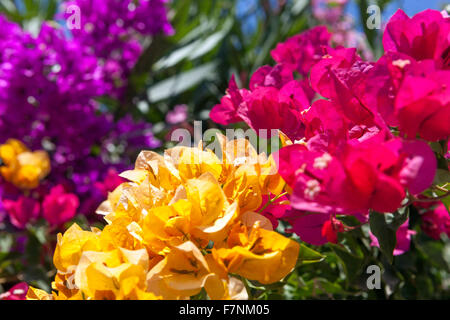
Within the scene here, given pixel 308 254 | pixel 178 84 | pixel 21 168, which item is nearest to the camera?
pixel 308 254

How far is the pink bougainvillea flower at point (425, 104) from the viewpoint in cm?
29

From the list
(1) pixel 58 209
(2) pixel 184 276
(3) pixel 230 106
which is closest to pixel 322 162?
(2) pixel 184 276

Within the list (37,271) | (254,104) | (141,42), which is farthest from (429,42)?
(141,42)

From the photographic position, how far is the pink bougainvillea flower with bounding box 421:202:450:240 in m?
0.62

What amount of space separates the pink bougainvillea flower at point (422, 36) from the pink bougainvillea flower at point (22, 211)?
2.36 ft

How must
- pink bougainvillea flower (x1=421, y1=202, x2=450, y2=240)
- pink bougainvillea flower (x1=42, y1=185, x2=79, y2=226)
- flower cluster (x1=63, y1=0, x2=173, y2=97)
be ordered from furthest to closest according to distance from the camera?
flower cluster (x1=63, y1=0, x2=173, y2=97), pink bougainvillea flower (x1=42, y1=185, x2=79, y2=226), pink bougainvillea flower (x1=421, y1=202, x2=450, y2=240)

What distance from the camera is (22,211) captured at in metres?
0.87

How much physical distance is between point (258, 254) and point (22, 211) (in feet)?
2.20

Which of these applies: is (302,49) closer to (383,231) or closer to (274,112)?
(274,112)

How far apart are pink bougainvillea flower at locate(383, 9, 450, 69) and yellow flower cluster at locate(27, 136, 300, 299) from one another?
0.13 m

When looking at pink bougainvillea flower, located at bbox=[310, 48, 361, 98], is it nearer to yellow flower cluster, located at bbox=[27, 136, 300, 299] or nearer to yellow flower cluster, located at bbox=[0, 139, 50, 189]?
yellow flower cluster, located at bbox=[27, 136, 300, 299]

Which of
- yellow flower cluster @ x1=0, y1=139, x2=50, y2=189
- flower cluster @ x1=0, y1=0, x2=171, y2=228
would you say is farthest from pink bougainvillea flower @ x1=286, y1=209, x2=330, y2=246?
yellow flower cluster @ x1=0, y1=139, x2=50, y2=189

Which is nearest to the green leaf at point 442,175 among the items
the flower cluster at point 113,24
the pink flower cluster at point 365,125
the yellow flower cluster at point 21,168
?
the pink flower cluster at point 365,125
